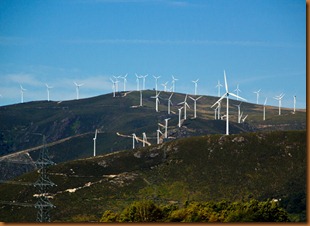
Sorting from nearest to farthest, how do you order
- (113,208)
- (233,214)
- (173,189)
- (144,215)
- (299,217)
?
(233,214), (144,215), (299,217), (113,208), (173,189)

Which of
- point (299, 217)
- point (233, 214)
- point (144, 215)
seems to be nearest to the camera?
point (233, 214)

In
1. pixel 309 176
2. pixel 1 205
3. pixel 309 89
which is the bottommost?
pixel 1 205

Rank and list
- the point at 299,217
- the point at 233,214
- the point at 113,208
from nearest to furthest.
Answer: the point at 233,214
the point at 299,217
the point at 113,208

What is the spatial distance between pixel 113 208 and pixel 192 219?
67784 millimetres

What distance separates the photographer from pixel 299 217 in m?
136

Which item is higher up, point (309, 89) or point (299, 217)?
point (309, 89)

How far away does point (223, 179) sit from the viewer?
648 ft

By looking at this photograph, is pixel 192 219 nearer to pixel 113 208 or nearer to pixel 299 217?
pixel 299 217

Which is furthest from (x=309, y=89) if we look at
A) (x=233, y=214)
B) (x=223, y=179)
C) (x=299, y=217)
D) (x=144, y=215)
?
(x=223, y=179)

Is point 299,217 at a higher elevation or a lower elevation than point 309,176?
lower

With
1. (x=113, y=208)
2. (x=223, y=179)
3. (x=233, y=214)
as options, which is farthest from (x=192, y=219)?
(x=223, y=179)

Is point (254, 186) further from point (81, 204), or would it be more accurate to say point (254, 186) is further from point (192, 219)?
point (192, 219)

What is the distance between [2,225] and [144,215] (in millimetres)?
52591

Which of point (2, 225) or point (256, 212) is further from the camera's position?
point (256, 212)
